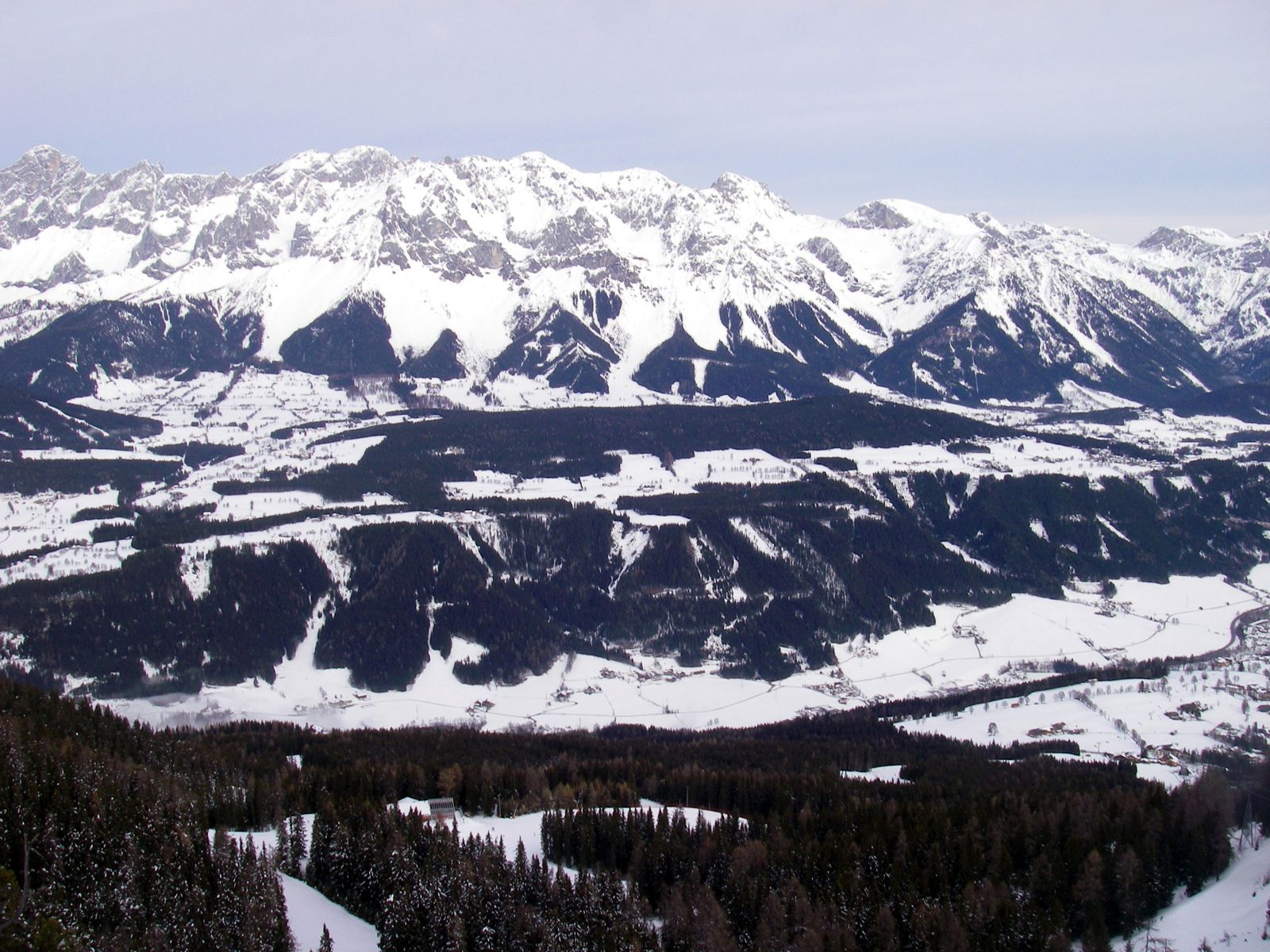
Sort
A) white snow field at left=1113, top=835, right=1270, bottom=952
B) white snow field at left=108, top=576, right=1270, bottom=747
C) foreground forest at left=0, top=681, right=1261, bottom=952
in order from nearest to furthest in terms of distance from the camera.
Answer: foreground forest at left=0, top=681, right=1261, bottom=952 < white snow field at left=1113, top=835, right=1270, bottom=952 < white snow field at left=108, top=576, right=1270, bottom=747

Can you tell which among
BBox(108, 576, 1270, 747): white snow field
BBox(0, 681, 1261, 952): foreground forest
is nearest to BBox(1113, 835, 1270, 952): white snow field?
BBox(0, 681, 1261, 952): foreground forest

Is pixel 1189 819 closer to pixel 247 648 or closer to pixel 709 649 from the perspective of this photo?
pixel 709 649

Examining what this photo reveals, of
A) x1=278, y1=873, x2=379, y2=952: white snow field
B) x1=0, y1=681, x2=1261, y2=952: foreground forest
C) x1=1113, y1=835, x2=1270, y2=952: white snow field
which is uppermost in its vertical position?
x1=0, y1=681, x2=1261, y2=952: foreground forest

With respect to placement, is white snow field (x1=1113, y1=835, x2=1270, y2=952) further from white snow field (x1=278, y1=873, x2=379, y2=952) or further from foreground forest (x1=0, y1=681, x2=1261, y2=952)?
white snow field (x1=278, y1=873, x2=379, y2=952)

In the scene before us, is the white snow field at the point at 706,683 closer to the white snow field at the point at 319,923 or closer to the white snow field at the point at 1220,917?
the white snow field at the point at 1220,917

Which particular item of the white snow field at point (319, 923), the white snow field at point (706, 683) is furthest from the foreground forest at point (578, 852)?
the white snow field at point (706, 683)

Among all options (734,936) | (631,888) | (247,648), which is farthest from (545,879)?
(247,648)

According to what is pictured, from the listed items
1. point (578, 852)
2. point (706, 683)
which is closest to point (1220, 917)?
point (578, 852)

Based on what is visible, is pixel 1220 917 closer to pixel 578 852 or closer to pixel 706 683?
pixel 578 852
